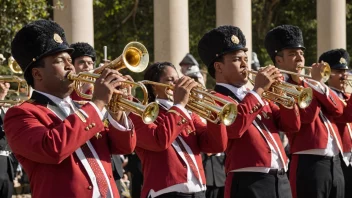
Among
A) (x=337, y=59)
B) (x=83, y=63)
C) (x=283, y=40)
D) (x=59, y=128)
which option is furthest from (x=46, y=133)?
(x=337, y=59)

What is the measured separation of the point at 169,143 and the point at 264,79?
121 centimetres

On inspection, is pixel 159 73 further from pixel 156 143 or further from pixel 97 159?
pixel 97 159

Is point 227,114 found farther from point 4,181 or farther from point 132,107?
point 4,181

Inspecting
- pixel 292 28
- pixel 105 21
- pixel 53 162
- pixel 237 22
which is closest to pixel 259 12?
pixel 105 21

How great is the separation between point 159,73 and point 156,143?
1.06 metres

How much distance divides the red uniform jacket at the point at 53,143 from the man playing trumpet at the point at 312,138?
158 inches

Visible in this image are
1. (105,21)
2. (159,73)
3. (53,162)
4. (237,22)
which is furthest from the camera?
(105,21)

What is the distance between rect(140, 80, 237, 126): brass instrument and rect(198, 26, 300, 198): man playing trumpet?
17.1 inches

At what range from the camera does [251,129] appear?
9.01 metres

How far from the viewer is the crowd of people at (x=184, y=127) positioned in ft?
21.8

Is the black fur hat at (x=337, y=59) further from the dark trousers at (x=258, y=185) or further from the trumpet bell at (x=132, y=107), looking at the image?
the trumpet bell at (x=132, y=107)

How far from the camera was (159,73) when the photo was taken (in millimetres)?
9062

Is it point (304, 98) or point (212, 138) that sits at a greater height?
point (304, 98)

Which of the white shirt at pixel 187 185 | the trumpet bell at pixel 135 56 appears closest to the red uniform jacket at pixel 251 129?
the white shirt at pixel 187 185
